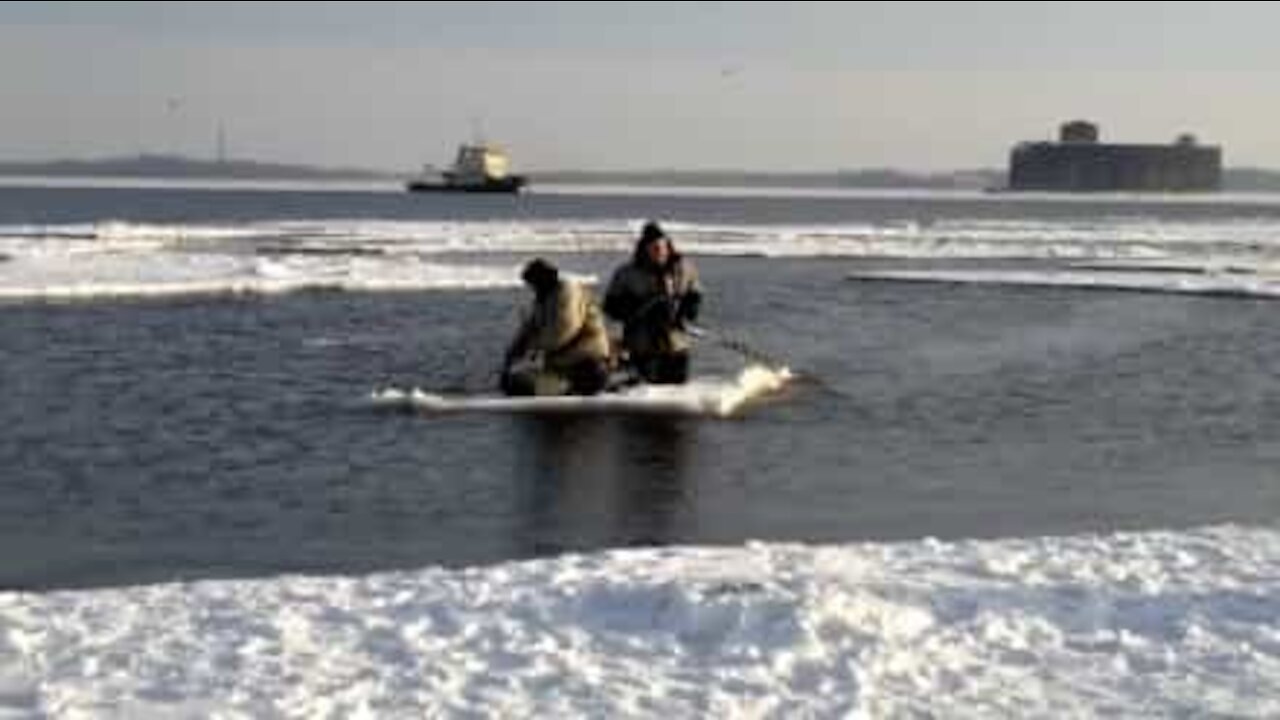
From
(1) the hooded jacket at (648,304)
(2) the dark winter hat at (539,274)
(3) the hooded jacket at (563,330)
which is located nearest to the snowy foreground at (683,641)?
(2) the dark winter hat at (539,274)

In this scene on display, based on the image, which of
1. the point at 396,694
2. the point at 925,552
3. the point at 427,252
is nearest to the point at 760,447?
the point at 925,552

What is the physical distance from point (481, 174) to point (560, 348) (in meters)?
136

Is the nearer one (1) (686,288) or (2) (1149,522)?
(2) (1149,522)

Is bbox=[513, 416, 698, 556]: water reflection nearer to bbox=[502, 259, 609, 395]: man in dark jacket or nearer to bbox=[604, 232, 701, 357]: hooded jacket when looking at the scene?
bbox=[502, 259, 609, 395]: man in dark jacket

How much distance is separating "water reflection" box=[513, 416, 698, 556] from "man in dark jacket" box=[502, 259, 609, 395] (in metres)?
0.90

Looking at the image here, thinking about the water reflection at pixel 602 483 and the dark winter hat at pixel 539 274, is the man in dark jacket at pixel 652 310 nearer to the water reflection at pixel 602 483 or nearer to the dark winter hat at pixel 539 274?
the dark winter hat at pixel 539 274

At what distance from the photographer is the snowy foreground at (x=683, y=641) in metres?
6.36

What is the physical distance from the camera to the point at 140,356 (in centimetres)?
1906

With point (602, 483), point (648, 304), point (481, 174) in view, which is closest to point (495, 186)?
point (481, 174)

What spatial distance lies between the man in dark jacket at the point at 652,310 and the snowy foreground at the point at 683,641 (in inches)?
304

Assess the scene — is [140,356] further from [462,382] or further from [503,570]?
[503,570]

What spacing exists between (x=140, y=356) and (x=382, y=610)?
12.1 m

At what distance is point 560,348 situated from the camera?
15430 mm

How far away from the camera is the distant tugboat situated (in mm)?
149500
